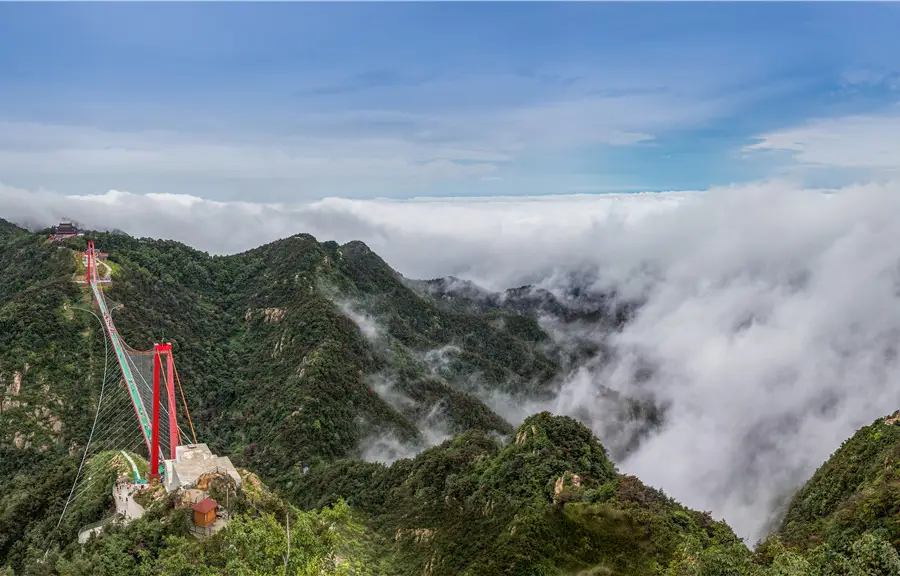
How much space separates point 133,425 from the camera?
68938 millimetres

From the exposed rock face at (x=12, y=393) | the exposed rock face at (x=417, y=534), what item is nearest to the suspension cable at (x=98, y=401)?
the exposed rock face at (x=12, y=393)

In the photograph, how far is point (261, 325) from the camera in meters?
129

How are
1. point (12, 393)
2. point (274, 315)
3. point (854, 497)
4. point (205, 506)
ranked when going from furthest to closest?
point (274, 315) < point (12, 393) < point (854, 497) < point (205, 506)

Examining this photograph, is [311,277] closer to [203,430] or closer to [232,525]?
[203,430]

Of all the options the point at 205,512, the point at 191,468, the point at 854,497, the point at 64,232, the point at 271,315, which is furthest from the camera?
the point at 271,315

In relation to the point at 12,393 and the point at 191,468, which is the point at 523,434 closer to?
the point at 191,468

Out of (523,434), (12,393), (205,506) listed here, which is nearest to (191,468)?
(205,506)

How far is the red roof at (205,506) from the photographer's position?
37.2 m

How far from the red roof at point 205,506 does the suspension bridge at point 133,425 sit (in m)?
4.46

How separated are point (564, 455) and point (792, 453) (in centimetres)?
11639

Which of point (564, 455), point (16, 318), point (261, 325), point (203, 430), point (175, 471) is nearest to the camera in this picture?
point (175, 471)

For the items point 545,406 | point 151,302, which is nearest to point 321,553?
point 151,302

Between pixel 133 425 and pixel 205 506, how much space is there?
39.4m

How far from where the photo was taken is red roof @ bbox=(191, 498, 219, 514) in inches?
1465
